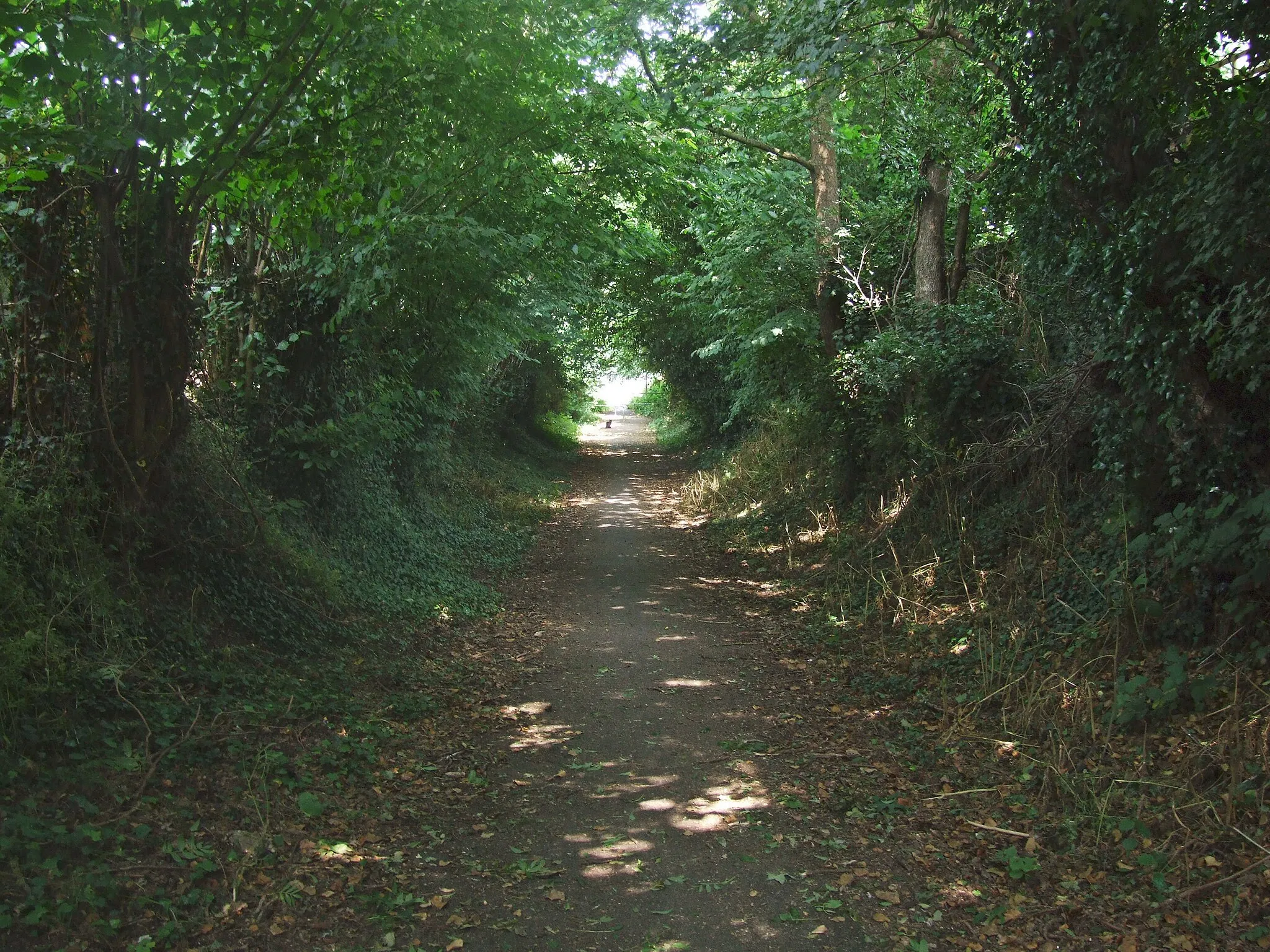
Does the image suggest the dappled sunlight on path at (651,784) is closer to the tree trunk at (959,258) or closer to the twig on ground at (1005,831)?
the twig on ground at (1005,831)

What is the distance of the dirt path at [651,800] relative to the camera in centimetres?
438

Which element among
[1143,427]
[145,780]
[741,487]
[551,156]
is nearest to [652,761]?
[145,780]

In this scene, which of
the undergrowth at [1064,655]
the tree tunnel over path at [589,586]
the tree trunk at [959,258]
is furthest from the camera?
the tree trunk at [959,258]

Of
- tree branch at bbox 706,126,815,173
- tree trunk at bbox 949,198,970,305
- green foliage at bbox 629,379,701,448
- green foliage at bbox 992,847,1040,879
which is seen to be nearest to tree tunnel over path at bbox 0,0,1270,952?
green foliage at bbox 992,847,1040,879

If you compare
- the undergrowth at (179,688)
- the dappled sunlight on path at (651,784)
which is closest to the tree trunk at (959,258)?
the dappled sunlight on path at (651,784)

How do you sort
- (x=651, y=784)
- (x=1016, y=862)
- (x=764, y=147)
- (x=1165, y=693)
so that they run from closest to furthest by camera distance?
(x=1016, y=862), (x=1165, y=693), (x=651, y=784), (x=764, y=147)

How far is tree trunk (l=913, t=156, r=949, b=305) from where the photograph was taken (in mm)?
12328

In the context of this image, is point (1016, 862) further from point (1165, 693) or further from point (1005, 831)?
point (1165, 693)

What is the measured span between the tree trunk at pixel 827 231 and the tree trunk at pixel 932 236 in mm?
1556

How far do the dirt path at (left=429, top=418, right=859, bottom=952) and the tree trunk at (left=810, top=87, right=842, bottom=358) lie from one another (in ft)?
16.4

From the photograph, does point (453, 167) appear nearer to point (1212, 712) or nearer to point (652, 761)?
point (652, 761)

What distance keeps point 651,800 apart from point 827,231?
1025 cm

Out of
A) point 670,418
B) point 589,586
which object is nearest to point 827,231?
point 589,586

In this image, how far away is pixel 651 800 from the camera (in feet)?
18.9
